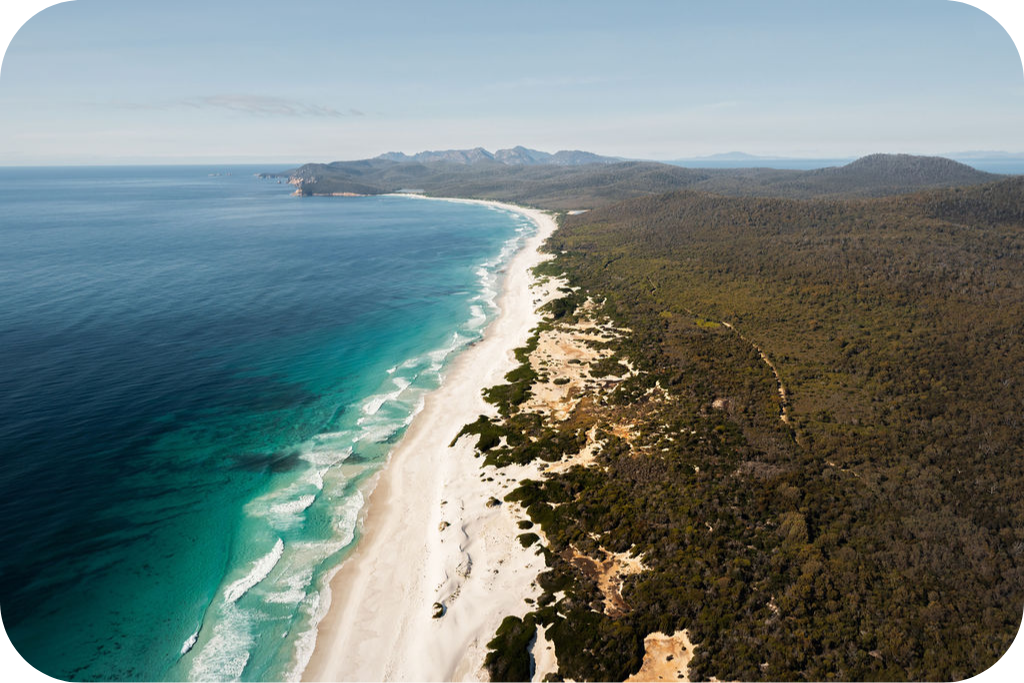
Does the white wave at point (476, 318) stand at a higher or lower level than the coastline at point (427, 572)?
higher

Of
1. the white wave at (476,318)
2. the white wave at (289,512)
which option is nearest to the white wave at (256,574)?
the white wave at (289,512)

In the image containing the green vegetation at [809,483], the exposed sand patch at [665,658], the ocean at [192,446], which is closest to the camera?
the exposed sand patch at [665,658]

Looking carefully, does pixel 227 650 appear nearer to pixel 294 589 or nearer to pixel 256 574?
pixel 294 589

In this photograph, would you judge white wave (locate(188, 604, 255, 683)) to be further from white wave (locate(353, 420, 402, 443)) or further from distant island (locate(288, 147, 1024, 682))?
white wave (locate(353, 420, 402, 443))

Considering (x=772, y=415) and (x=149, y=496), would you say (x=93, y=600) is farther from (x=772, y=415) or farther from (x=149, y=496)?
(x=772, y=415)

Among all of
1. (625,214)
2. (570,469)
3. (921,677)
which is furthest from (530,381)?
(625,214)

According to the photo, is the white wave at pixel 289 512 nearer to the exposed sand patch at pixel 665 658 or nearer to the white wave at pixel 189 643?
the white wave at pixel 189 643

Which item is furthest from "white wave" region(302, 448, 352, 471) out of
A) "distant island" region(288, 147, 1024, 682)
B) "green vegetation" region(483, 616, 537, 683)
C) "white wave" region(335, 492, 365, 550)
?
"green vegetation" region(483, 616, 537, 683)
